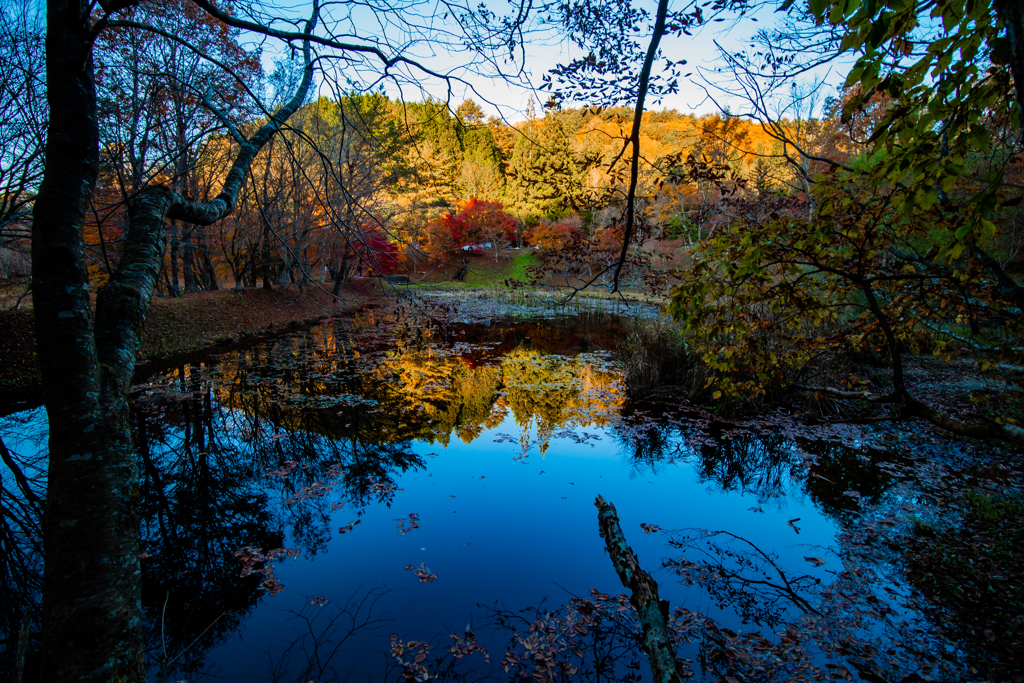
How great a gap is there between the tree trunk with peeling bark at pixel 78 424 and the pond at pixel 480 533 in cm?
159

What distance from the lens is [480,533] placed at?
4.70 m

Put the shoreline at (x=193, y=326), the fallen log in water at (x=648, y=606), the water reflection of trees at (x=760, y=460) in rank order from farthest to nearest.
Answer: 1. the shoreline at (x=193, y=326)
2. the water reflection of trees at (x=760, y=460)
3. the fallen log in water at (x=648, y=606)

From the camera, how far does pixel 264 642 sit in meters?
3.29

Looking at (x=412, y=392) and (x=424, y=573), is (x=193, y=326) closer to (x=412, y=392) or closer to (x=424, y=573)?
(x=412, y=392)

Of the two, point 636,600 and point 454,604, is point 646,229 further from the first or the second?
point 454,604

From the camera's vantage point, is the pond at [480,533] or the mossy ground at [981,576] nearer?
the mossy ground at [981,576]

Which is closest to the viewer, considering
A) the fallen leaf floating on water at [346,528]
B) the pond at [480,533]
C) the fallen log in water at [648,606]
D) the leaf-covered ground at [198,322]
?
the fallen log in water at [648,606]

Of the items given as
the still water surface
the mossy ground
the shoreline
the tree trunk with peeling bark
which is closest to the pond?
the still water surface

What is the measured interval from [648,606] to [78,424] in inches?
111

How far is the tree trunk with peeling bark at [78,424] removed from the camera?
1403 millimetres

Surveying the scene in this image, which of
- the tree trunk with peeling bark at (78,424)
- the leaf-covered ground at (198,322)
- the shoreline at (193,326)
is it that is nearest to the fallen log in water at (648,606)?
the tree trunk with peeling bark at (78,424)

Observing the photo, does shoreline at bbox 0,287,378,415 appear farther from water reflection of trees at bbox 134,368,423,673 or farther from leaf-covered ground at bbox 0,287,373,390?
water reflection of trees at bbox 134,368,423,673

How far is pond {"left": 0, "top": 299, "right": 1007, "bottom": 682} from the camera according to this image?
10.6ft

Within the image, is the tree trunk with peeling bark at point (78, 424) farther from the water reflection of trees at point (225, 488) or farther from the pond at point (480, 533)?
the pond at point (480, 533)
